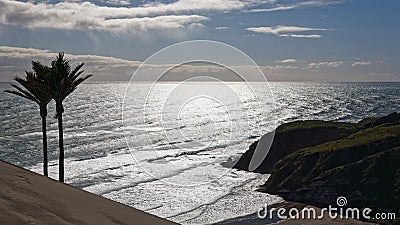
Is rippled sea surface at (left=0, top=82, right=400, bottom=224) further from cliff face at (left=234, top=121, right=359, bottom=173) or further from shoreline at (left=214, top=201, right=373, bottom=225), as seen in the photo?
cliff face at (left=234, top=121, right=359, bottom=173)

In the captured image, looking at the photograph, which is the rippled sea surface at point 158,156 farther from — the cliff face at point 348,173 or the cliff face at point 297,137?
the cliff face at point 297,137

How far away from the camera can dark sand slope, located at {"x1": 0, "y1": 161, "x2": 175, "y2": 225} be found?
9.50 meters

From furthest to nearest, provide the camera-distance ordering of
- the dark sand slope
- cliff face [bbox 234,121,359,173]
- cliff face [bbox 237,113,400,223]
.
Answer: cliff face [bbox 234,121,359,173]
cliff face [bbox 237,113,400,223]
the dark sand slope

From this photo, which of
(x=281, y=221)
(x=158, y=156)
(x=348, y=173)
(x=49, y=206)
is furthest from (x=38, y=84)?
(x=158, y=156)

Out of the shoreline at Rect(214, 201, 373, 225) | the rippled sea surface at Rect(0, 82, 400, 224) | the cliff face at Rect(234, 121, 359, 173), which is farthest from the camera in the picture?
the cliff face at Rect(234, 121, 359, 173)

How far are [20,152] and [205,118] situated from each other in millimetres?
71186

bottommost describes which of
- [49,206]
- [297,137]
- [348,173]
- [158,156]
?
[158,156]

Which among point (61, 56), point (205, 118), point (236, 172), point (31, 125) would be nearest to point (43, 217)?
point (61, 56)

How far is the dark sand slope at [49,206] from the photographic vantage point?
31.2 feet

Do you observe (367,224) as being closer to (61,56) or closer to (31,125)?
(61,56)

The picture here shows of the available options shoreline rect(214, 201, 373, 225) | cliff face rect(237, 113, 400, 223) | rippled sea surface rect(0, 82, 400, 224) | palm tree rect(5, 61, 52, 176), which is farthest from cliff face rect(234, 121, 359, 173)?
palm tree rect(5, 61, 52, 176)

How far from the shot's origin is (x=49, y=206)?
35.7 feet

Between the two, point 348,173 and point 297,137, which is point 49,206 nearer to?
point 348,173

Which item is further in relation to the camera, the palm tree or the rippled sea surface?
the rippled sea surface
